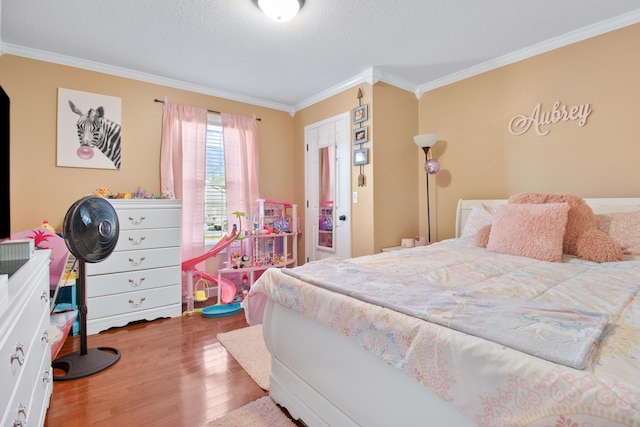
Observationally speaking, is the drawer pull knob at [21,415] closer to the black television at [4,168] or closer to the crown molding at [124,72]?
the black television at [4,168]

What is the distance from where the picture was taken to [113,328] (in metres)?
2.68

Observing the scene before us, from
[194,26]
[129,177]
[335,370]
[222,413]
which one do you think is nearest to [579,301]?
[335,370]

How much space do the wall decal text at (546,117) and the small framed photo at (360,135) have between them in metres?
1.38

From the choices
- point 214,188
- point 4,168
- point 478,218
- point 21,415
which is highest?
point 214,188

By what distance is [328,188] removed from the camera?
3867mm

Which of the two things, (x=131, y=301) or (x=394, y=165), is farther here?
(x=394, y=165)

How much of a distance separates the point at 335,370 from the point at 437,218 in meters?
2.77

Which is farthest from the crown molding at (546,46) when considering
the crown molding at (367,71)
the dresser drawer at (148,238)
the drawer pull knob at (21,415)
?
the drawer pull knob at (21,415)

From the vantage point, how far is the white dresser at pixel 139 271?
2.62 meters

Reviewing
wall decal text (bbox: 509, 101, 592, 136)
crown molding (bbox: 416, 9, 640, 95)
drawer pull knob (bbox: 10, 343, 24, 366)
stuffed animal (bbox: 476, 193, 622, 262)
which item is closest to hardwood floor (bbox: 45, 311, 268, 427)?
drawer pull knob (bbox: 10, 343, 24, 366)

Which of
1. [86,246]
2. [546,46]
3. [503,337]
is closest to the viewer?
[503,337]

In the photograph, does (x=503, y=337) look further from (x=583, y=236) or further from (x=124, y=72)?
(x=124, y=72)

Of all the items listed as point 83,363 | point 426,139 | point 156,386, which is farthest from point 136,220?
point 426,139

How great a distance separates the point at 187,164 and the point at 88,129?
950mm
